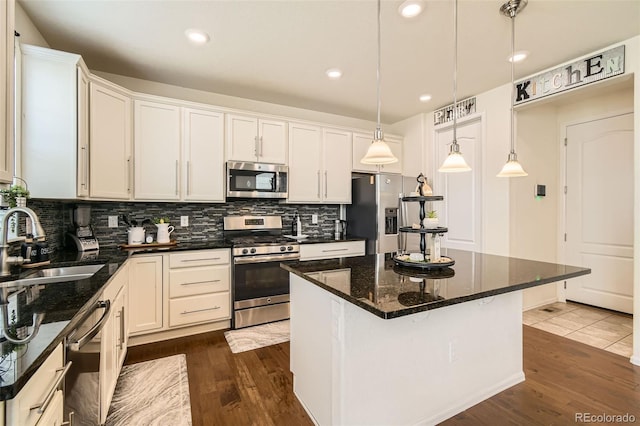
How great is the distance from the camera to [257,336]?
2.93 meters

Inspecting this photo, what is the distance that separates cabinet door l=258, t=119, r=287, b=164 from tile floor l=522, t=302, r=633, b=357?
346cm

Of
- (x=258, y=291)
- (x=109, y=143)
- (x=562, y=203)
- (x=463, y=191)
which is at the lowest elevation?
(x=258, y=291)

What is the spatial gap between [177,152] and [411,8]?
2.52 metres

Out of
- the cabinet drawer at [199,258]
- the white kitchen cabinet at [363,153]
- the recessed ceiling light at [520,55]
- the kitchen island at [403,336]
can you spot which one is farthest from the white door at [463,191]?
the cabinet drawer at [199,258]

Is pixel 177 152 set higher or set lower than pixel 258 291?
higher

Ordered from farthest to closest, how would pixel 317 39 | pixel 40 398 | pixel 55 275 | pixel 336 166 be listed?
1. pixel 336 166
2. pixel 317 39
3. pixel 55 275
4. pixel 40 398

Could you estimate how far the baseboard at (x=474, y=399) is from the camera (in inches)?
67.3

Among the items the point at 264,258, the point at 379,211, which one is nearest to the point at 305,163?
the point at 379,211

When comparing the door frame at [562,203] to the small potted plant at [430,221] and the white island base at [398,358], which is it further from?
the small potted plant at [430,221]

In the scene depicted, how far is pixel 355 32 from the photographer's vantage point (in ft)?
7.54

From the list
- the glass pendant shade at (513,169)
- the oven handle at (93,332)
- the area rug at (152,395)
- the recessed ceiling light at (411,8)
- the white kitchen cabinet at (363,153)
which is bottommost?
the area rug at (152,395)

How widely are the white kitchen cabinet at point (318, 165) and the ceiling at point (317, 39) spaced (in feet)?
1.98

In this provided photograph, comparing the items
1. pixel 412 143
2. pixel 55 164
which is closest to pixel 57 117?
pixel 55 164

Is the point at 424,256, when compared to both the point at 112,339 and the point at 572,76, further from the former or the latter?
the point at 572,76
